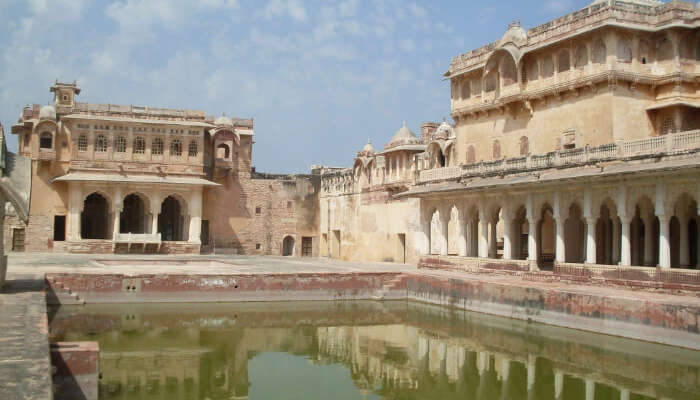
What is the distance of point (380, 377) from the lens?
12383 mm

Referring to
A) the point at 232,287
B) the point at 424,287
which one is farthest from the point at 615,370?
the point at 232,287

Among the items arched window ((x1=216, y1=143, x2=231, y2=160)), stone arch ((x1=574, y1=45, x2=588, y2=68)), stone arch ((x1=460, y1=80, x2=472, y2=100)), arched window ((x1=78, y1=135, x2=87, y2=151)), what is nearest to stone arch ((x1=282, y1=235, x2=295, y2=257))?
arched window ((x1=216, y1=143, x2=231, y2=160))

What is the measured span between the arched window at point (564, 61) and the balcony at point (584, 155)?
130 inches

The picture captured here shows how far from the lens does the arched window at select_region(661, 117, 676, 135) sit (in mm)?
20172

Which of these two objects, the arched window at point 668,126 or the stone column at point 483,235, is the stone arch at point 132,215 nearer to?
the stone column at point 483,235

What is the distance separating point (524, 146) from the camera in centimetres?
2350

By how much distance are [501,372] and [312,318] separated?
21.6 feet

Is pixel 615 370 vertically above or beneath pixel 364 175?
beneath

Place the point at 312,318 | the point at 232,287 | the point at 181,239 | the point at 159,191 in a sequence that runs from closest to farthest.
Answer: the point at 312,318
the point at 232,287
the point at 159,191
the point at 181,239

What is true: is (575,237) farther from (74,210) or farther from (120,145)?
(74,210)

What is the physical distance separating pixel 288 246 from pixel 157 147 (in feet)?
29.9

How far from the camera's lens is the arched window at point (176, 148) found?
115ft

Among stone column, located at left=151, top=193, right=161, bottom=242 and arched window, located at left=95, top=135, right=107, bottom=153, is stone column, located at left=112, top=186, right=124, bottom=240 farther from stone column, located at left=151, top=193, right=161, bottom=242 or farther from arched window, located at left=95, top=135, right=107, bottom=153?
arched window, located at left=95, top=135, right=107, bottom=153

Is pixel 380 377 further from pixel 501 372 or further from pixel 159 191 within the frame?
pixel 159 191
